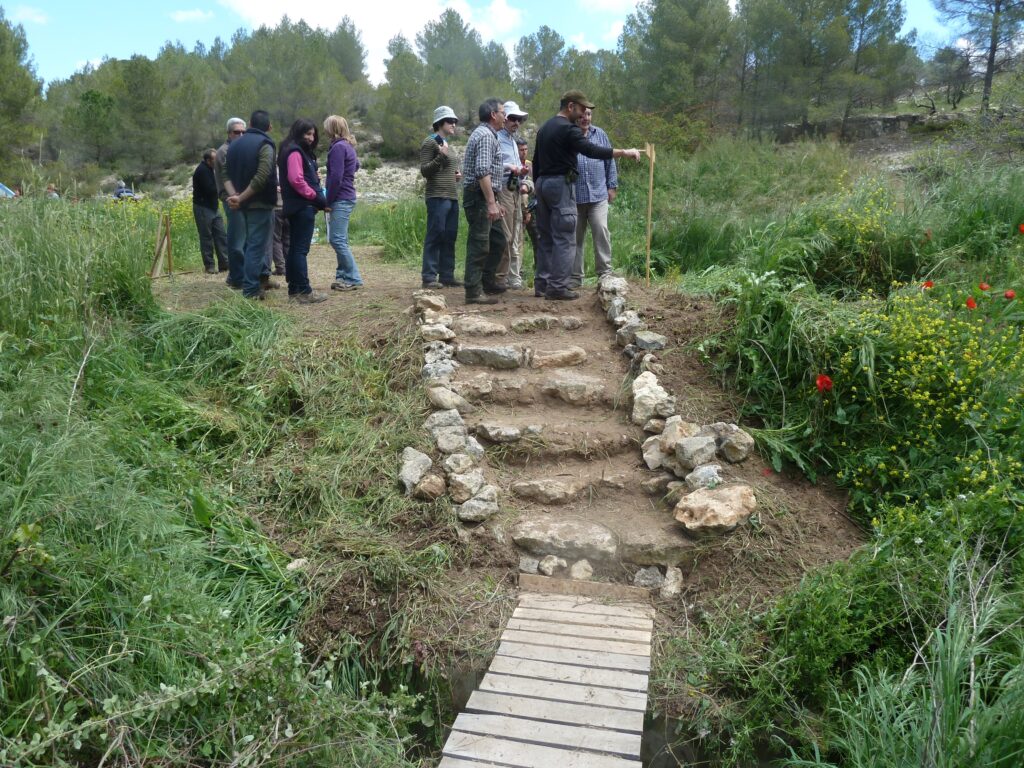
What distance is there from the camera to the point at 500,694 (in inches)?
123

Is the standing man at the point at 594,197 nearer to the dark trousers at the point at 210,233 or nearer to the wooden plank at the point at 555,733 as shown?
the wooden plank at the point at 555,733

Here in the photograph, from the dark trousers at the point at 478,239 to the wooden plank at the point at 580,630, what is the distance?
339 cm

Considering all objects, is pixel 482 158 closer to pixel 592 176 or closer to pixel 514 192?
pixel 514 192

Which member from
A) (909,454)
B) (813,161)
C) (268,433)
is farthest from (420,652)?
(813,161)

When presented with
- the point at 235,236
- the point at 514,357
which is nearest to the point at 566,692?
the point at 514,357

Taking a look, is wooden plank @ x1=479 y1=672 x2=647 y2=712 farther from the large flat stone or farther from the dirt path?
the large flat stone

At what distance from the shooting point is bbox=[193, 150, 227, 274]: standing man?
831 centimetres

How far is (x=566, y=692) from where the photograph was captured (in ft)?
10.3

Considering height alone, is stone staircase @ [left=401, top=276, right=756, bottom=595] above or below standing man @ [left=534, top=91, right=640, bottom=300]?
below

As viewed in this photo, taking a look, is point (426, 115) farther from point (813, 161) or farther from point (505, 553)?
point (505, 553)

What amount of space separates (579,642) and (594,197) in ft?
13.4

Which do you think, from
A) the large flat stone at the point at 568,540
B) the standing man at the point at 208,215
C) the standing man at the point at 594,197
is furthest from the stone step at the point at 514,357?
the standing man at the point at 208,215

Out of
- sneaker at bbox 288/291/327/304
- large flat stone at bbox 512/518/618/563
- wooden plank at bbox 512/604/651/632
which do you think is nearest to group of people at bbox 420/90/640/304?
sneaker at bbox 288/291/327/304

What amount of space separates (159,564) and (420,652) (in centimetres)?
120
